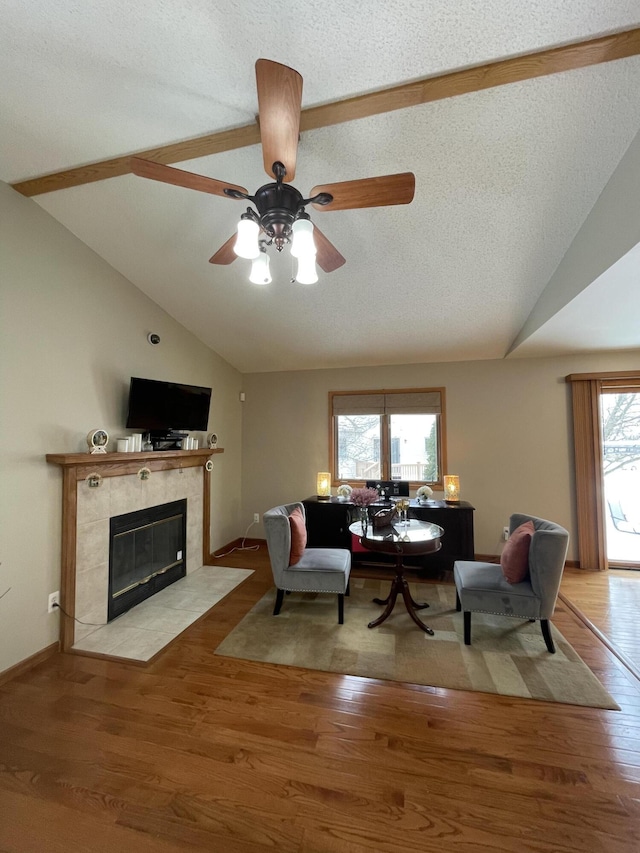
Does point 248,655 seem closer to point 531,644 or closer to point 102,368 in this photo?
point 531,644

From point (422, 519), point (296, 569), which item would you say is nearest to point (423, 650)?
point (296, 569)

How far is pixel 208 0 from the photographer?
127cm

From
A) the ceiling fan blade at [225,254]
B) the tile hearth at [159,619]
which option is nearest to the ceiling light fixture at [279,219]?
the ceiling fan blade at [225,254]

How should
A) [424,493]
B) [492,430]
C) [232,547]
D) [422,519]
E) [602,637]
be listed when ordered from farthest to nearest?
→ [232,547]
[492,430]
[424,493]
[422,519]
[602,637]

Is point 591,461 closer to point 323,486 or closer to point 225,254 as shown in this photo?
point 323,486

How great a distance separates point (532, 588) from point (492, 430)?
2205mm

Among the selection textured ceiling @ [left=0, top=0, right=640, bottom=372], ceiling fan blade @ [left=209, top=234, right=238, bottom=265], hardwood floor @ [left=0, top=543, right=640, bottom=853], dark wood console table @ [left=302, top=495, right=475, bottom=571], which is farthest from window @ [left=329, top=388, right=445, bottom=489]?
ceiling fan blade @ [left=209, top=234, right=238, bottom=265]

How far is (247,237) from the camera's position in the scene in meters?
1.50

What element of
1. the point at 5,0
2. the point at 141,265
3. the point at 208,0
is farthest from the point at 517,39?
the point at 141,265

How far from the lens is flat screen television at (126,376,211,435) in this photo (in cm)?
304

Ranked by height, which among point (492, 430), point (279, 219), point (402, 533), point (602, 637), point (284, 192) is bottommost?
point (602, 637)

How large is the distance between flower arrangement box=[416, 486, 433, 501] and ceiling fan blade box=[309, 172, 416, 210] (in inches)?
124

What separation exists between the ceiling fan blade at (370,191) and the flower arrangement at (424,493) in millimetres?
3145

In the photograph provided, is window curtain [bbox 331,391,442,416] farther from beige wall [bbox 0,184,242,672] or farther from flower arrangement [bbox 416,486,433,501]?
beige wall [bbox 0,184,242,672]
